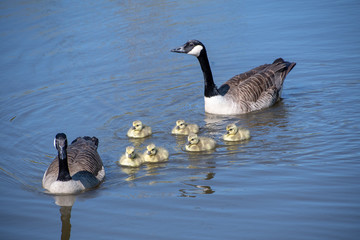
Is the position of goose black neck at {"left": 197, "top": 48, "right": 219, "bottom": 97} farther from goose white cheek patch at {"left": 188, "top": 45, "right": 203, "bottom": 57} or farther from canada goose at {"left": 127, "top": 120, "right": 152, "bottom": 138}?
canada goose at {"left": 127, "top": 120, "right": 152, "bottom": 138}

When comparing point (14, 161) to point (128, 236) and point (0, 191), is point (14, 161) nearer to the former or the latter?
point (0, 191)

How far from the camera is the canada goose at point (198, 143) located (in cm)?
974

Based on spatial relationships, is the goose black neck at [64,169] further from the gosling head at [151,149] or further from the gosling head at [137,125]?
the gosling head at [137,125]

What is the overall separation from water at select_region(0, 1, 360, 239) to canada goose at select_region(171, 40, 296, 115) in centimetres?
30

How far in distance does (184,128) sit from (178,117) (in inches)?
48.1

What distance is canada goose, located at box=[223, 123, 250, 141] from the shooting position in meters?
10.1

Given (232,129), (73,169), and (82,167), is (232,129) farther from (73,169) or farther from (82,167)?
(73,169)

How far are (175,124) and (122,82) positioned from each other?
3.14 m

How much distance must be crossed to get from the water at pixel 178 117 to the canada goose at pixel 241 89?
11.9 inches

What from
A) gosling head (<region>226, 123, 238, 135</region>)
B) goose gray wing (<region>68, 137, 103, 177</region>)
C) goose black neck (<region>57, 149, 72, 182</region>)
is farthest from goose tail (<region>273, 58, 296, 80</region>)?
goose black neck (<region>57, 149, 72, 182</region>)

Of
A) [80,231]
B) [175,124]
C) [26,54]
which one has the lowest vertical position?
[80,231]

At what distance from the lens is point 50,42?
17.3 meters

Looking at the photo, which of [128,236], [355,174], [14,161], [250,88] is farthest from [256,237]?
[250,88]

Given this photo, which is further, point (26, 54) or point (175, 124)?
point (26, 54)
